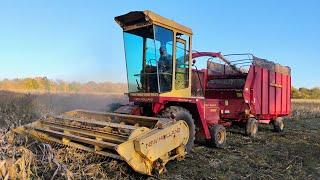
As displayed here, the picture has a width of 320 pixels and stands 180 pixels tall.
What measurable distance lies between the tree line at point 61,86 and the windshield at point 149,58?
19.3ft

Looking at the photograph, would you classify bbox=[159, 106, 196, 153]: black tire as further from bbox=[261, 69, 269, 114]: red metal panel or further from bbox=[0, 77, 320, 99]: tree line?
bbox=[261, 69, 269, 114]: red metal panel

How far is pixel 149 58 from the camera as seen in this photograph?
8359mm

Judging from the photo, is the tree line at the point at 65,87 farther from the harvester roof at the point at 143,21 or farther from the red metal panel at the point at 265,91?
the red metal panel at the point at 265,91

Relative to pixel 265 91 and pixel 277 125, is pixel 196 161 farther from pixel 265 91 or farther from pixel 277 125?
pixel 277 125

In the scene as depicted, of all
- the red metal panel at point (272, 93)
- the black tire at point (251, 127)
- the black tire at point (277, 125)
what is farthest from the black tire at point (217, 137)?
the black tire at point (277, 125)

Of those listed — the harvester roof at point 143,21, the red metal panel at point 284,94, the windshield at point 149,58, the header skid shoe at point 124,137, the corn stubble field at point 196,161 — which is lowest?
the corn stubble field at point 196,161

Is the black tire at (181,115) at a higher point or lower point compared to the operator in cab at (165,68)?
lower

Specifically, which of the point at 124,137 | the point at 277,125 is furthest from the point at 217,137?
the point at 277,125

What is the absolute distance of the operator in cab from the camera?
8086mm

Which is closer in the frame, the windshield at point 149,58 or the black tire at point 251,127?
the windshield at point 149,58

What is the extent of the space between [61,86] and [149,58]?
2649 centimetres

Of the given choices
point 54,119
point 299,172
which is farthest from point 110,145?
point 299,172

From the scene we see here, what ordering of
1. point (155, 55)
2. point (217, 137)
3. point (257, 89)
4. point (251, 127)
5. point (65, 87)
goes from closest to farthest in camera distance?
point (155, 55)
point (217, 137)
point (251, 127)
point (257, 89)
point (65, 87)

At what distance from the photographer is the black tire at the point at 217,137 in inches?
355
